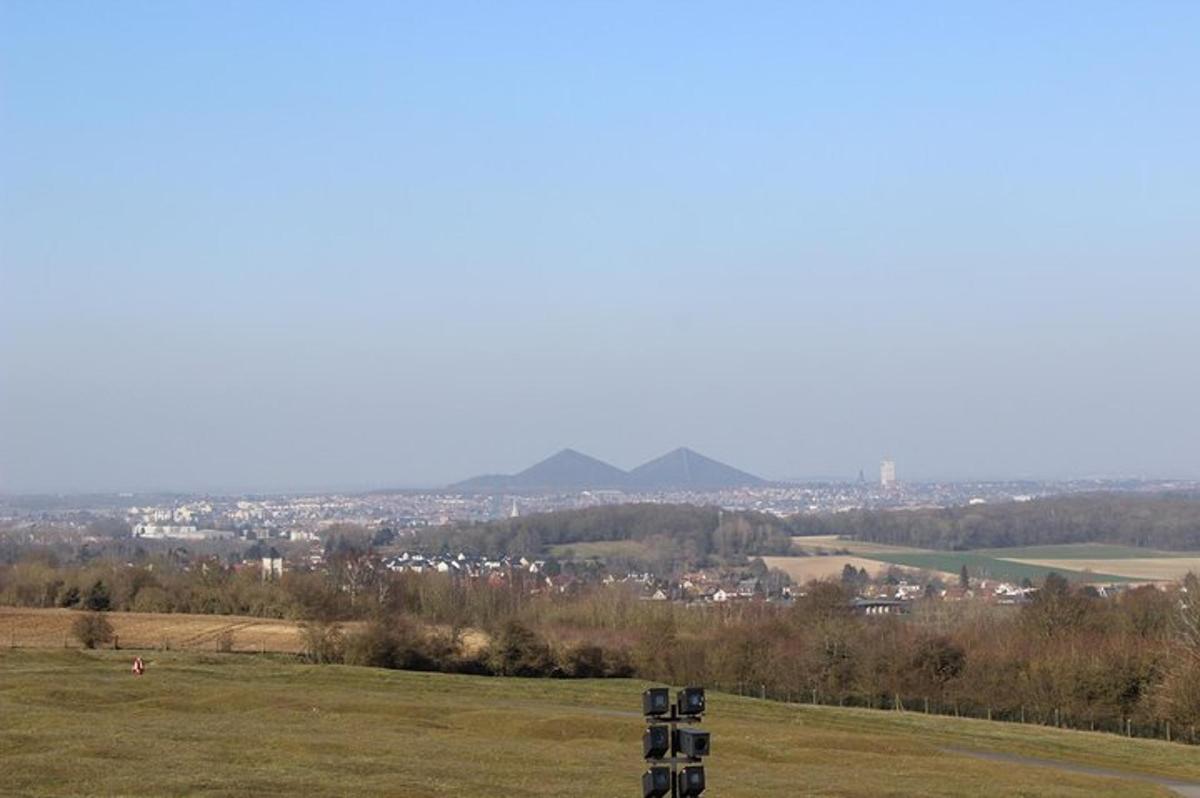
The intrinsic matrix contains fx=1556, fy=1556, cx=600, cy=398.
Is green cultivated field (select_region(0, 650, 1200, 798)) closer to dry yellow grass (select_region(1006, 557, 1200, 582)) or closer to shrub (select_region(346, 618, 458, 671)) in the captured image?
shrub (select_region(346, 618, 458, 671))

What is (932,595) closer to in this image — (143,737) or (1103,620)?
(1103,620)

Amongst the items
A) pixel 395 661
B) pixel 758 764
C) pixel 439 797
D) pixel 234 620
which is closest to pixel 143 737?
pixel 439 797

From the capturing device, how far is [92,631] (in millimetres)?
86000

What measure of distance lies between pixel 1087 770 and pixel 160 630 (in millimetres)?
60164

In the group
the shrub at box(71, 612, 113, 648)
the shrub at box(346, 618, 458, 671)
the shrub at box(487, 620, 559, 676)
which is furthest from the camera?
the shrub at box(487, 620, 559, 676)

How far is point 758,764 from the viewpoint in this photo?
155 ft

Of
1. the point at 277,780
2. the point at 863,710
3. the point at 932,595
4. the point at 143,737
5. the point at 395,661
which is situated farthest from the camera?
the point at 932,595

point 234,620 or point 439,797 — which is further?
point 234,620

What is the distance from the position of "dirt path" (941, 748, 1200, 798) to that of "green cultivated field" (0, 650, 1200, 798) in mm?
673

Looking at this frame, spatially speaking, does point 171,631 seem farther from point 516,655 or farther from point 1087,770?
point 1087,770

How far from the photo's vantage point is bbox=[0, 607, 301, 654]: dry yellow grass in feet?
290

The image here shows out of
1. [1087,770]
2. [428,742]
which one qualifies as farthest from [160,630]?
[1087,770]

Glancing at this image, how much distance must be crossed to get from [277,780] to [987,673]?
2359 inches

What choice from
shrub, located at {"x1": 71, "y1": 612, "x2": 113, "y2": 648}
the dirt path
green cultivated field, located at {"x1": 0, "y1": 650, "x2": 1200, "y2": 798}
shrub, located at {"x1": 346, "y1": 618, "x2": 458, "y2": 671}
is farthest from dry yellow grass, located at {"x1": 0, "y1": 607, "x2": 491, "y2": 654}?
the dirt path
